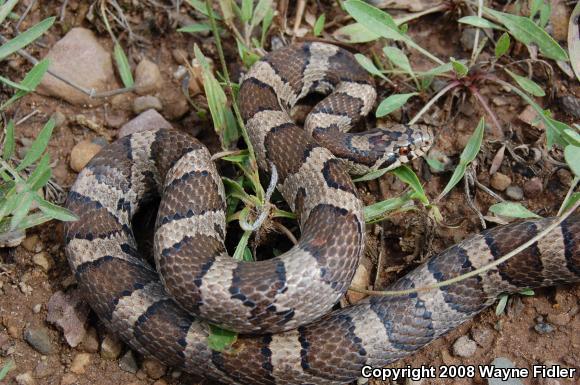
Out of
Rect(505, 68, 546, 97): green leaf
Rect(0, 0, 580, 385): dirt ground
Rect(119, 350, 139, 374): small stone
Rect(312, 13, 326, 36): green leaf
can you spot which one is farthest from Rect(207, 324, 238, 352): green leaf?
Rect(505, 68, 546, 97): green leaf

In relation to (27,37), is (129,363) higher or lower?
lower

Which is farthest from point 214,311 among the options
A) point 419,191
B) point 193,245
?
point 419,191

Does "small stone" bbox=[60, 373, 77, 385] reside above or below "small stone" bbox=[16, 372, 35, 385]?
below

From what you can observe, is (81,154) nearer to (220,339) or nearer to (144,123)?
(144,123)

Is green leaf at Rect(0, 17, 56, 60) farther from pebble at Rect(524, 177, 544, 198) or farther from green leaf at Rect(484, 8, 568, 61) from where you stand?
pebble at Rect(524, 177, 544, 198)

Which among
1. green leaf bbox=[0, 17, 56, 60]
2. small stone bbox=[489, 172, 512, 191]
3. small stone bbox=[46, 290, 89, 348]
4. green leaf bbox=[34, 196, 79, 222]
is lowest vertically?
small stone bbox=[46, 290, 89, 348]

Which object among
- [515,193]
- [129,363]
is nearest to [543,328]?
[515,193]
